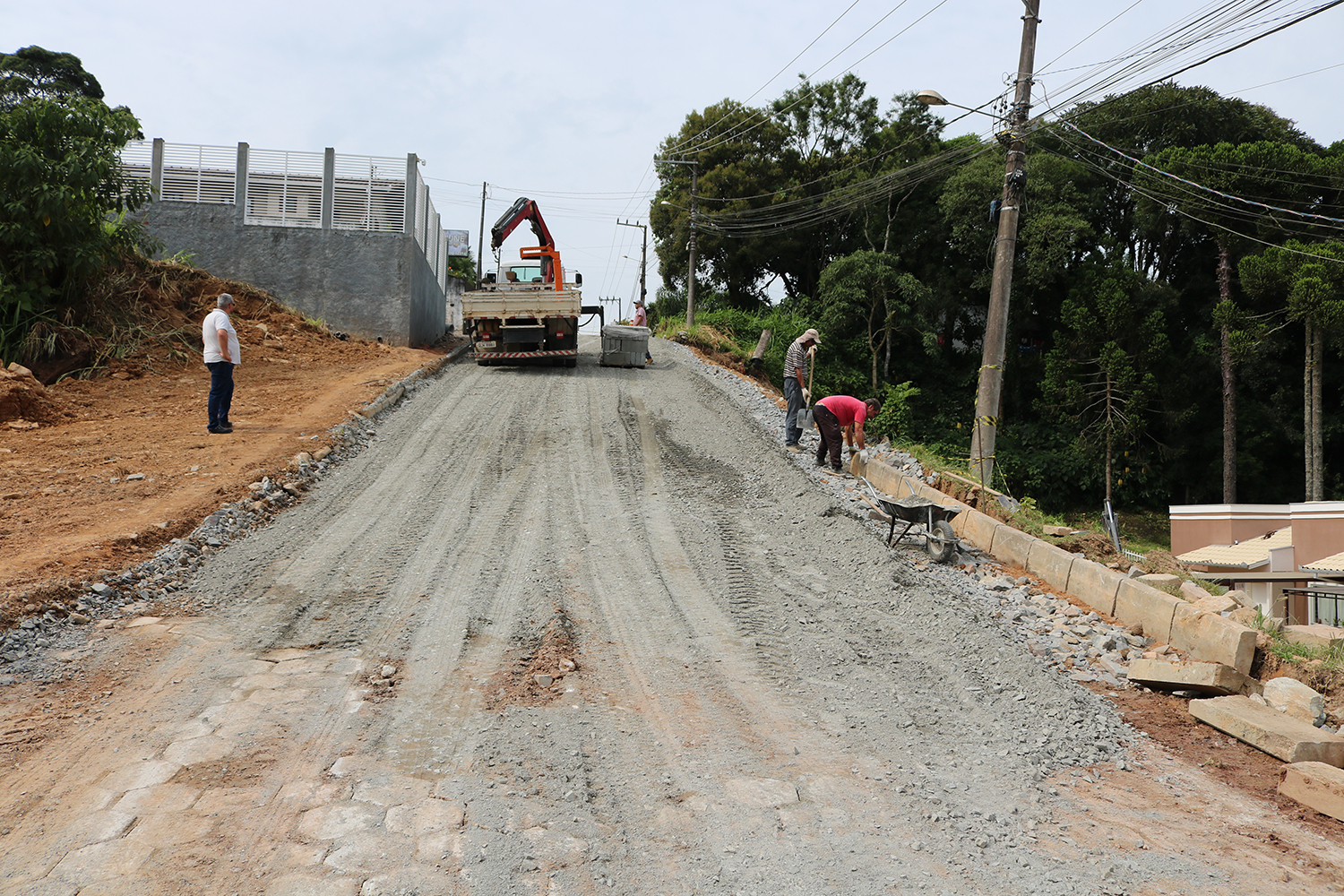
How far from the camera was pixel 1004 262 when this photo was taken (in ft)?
38.2

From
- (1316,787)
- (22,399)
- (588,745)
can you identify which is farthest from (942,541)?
(22,399)

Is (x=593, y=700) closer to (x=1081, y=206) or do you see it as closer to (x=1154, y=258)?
(x=1081, y=206)

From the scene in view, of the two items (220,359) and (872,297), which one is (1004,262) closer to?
(220,359)

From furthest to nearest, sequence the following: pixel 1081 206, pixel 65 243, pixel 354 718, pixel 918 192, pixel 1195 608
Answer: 1. pixel 918 192
2. pixel 1081 206
3. pixel 65 243
4. pixel 1195 608
5. pixel 354 718

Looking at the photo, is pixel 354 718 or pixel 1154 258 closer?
pixel 354 718

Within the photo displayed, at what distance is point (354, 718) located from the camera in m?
4.51

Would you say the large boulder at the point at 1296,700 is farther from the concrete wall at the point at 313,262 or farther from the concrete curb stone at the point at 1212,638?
the concrete wall at the point at 313,262

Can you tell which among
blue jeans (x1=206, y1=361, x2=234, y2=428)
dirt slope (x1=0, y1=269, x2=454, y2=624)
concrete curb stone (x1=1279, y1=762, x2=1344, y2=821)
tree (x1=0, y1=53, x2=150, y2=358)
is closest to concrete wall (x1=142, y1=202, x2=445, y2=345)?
dirt slope (x1=0, y1=269, x2=454, y2=624)

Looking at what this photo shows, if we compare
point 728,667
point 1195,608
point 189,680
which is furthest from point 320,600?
point 1195,608

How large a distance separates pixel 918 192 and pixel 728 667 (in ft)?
106

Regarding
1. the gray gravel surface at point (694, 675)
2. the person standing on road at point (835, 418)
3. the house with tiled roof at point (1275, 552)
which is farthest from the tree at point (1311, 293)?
the gray gravel surface at point (694, 675)

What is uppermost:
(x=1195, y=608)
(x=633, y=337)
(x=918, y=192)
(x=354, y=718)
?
(x=918, y=192)

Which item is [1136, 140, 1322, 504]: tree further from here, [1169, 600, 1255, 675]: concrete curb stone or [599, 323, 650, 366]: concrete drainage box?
[1169, 600, 1255, 675]: concrete curb stone

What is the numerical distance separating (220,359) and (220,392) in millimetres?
456
